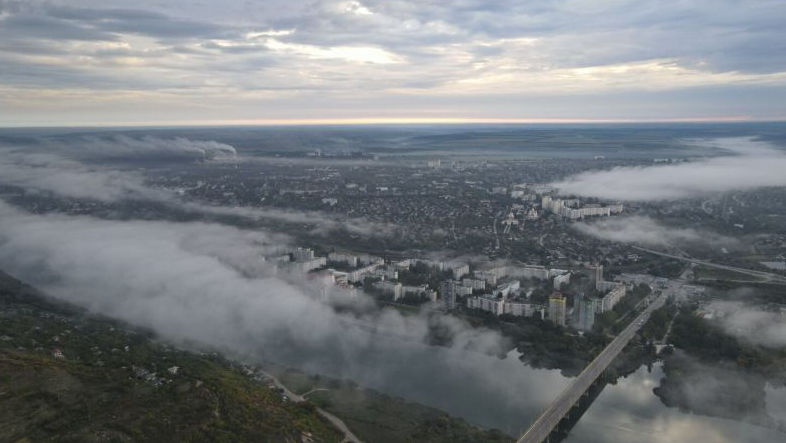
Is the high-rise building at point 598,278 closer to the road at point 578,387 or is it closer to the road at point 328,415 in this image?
the road at point 578,387

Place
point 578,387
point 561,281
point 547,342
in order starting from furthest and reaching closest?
1. point 561,281
2. point 547,342
3. point 578,387

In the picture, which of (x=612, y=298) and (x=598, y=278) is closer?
(x=612, y=298)

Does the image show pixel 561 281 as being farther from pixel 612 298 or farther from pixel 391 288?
pixel 391 288

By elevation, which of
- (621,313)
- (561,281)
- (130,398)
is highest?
(130,398)

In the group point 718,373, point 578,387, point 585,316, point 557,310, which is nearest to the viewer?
point 578,387

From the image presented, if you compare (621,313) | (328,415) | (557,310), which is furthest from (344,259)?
(328,415)

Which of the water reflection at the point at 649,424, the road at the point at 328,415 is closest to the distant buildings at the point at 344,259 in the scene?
the road at the point at 328,415

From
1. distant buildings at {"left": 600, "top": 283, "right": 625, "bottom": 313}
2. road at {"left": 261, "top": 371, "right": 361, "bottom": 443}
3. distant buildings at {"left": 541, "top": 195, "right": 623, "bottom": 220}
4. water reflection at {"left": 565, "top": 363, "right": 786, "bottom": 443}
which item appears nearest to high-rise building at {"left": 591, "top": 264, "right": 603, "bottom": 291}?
distant buildings at {"left": 600, "top": 283, "right": 625, "bottom": 313}
